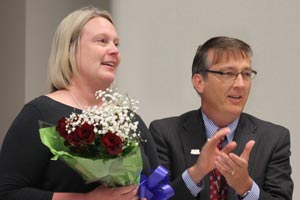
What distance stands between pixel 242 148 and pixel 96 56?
3.34 feet

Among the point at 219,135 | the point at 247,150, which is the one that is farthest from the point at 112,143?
the point at 247,150

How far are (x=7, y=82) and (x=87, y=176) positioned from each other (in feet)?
9.02

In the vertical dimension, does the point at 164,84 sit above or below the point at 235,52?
below

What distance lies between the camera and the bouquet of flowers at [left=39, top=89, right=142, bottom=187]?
1.64 meters

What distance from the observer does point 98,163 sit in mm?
1652

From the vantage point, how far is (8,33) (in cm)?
421

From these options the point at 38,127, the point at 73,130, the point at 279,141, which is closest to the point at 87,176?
the point at 73,130

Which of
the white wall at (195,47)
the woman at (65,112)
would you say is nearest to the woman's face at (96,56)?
the woman at (65,112)

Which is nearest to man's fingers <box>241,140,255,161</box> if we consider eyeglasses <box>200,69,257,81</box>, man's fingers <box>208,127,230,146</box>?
man's fingers <box>208,127,230,146</box>

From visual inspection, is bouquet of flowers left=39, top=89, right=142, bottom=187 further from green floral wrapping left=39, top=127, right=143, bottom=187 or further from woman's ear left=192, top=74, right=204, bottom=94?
woman's ear left=192, top=74, right=204, bottom=94

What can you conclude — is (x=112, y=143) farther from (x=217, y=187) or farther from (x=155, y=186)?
(x=217, y=187)

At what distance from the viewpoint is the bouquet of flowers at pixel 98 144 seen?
5.38ft

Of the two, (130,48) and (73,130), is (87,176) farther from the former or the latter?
(130,48)

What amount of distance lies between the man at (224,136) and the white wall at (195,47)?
80 centimetres
